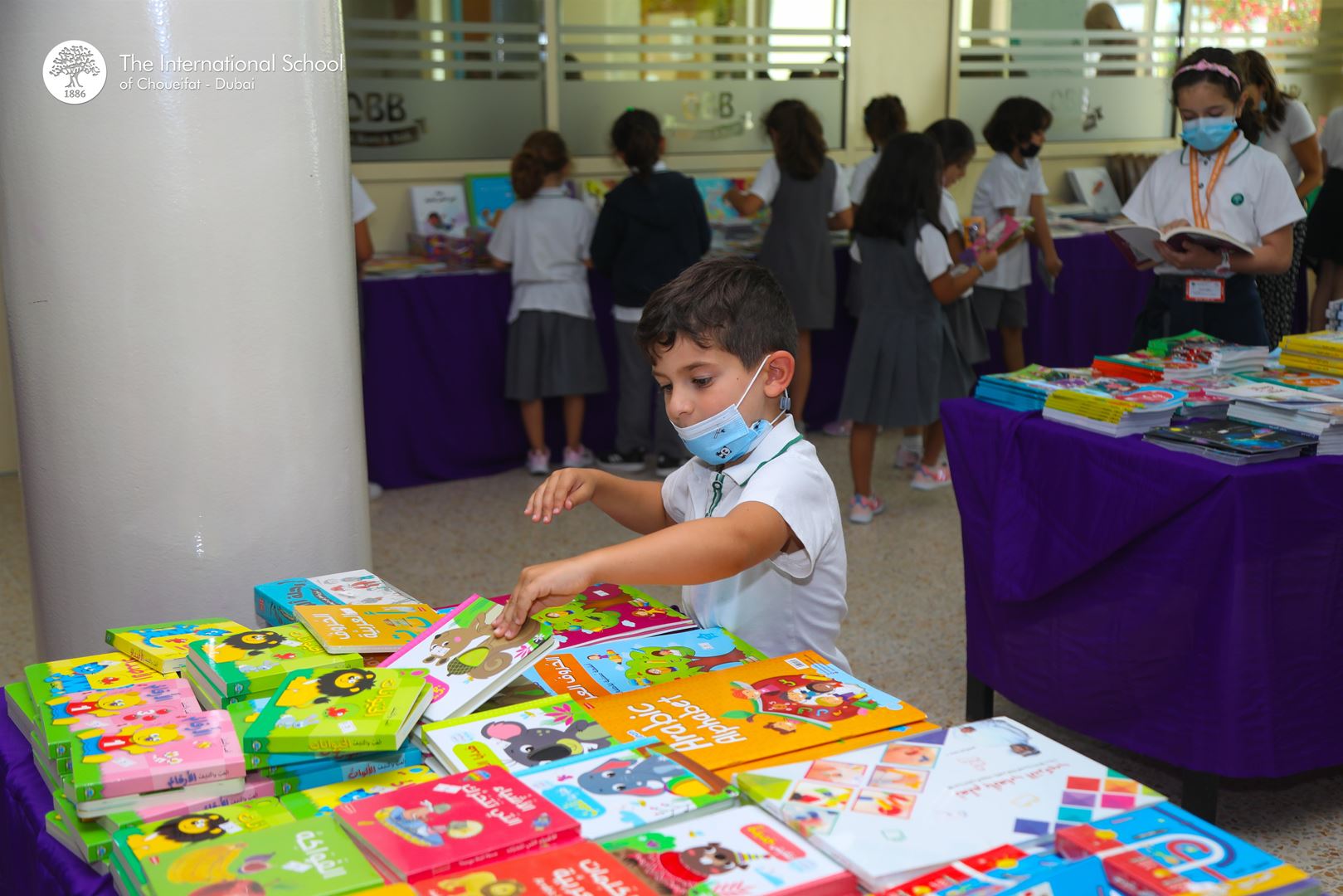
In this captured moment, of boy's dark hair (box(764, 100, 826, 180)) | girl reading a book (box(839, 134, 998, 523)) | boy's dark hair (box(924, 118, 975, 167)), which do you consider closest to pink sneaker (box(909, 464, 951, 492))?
girl reading a book (box(839, 134, 998, 523))

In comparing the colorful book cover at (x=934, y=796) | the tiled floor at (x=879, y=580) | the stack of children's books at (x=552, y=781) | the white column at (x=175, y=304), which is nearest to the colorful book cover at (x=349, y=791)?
the stack of children's books at (x=552, y=781)

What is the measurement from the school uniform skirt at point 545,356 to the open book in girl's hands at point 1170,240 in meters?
2.36

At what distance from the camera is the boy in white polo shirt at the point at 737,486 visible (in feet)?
5.40

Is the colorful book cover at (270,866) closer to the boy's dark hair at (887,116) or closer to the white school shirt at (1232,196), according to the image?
the white school shirt at (1232,196)

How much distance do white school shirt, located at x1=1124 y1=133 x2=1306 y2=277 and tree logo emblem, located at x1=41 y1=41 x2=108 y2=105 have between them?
2.83 m

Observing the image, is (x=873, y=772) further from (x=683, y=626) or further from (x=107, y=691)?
(x=107, y=691)

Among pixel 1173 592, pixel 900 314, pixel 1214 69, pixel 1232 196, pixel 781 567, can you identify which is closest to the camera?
pixel 781 567

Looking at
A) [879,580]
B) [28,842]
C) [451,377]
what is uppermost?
[28,842]

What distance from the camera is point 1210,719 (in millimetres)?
2553

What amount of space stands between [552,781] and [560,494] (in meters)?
0.66

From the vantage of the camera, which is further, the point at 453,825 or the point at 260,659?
the point at 260,659

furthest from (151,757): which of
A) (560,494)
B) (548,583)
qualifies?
(560,494)

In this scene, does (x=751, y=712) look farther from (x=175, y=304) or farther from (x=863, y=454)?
(x=863, y=454)

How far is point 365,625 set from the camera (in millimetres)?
1734
